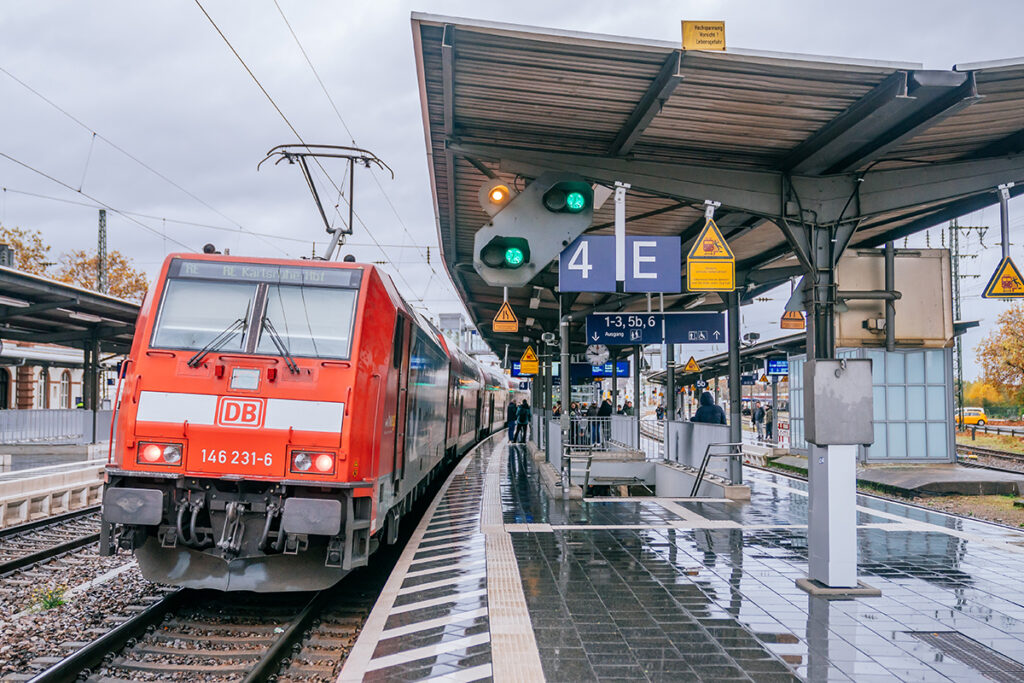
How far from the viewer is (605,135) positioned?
28.2 feet

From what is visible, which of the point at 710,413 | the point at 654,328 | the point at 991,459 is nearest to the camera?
the point at 654,328

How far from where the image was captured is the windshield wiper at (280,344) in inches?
270

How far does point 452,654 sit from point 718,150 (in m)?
5.93

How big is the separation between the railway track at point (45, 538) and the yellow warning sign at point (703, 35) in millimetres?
8792

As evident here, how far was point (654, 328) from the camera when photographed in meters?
14.6

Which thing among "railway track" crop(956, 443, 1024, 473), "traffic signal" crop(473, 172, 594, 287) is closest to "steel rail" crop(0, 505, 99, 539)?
"traffic signal" crop(473, 172, 594, 287)

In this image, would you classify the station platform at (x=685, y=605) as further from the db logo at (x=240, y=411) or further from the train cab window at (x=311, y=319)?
the train cab window at (x=311, y=319)

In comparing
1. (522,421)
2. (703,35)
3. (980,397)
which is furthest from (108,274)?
(980,397)

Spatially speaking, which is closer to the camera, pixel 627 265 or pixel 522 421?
pixel 627 265

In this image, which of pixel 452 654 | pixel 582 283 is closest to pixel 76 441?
pixel 582 283

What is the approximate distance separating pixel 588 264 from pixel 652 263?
2.45ft

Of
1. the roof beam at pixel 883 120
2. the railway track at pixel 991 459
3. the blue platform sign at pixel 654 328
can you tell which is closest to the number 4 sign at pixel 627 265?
the roof beam at pixel 883 120

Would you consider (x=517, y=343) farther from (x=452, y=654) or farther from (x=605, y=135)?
(x=452, y=654)

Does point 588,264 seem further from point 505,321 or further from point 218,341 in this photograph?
point 505,321
